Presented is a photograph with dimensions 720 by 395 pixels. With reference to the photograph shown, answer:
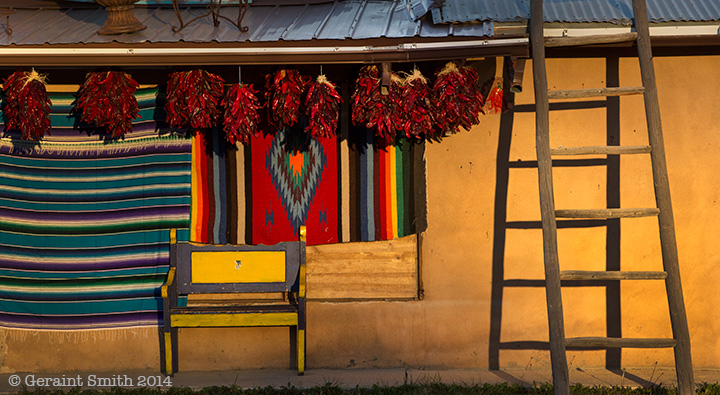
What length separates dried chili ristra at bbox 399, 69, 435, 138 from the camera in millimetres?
5008

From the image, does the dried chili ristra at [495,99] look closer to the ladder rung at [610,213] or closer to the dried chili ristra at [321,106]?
the ladder rung at [610,213]

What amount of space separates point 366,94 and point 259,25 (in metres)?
0.98

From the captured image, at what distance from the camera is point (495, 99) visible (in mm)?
5555

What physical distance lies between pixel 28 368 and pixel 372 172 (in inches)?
132

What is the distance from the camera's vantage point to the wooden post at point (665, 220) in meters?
4.71

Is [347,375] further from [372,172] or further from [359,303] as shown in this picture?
[372,172]

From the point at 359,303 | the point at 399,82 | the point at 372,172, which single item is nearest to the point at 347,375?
the point at 359,303

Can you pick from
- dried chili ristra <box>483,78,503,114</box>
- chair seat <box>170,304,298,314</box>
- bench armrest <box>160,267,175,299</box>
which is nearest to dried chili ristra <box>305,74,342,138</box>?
dried chili ristra <box>483,78,503,114</box>

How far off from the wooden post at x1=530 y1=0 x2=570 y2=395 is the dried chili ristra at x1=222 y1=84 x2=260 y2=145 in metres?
2.09

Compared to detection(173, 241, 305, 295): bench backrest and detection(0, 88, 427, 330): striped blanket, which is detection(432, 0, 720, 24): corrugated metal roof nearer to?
detection(0, 88, 427, 330): striped blanket

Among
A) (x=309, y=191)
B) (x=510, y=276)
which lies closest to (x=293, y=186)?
(x=309, y=191)

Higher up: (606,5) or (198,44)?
(606,5)

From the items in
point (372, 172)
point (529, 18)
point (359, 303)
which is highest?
point (529, 18)

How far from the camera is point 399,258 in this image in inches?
227
